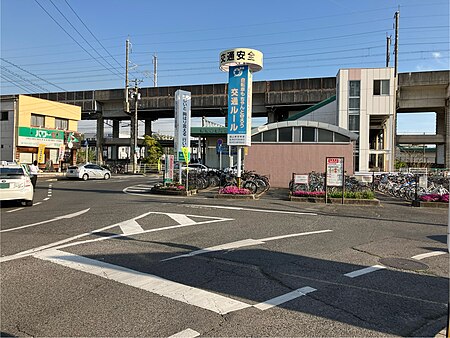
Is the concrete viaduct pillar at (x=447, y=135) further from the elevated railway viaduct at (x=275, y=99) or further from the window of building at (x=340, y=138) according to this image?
the window of building at (x=340, y=138)

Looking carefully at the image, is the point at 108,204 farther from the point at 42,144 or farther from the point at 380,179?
the point at 42,144

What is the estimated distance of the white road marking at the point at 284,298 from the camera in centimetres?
405

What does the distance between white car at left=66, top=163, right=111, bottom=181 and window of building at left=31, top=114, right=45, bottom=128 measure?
976 centimetres

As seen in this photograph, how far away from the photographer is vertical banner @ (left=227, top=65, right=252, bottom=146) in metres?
16.5

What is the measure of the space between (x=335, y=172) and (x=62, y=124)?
1298 inches

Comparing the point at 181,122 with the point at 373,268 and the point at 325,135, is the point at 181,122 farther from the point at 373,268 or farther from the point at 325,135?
the point at 373,268

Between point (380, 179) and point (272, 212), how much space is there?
12.6m

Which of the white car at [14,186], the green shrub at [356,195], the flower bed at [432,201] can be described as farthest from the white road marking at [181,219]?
the flower bed at [432,201]

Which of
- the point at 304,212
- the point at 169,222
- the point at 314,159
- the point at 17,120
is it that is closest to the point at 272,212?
the point at 304,212

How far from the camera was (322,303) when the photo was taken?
4.17 meters

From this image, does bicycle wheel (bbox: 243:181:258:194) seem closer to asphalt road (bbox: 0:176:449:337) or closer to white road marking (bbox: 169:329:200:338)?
asphalt road (bbox: 0:176:449:337)

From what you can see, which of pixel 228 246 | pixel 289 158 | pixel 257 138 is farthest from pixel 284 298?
pixel 257 138

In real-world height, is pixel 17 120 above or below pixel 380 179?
above

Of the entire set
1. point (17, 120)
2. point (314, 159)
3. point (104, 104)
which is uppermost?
point (104, 104)
